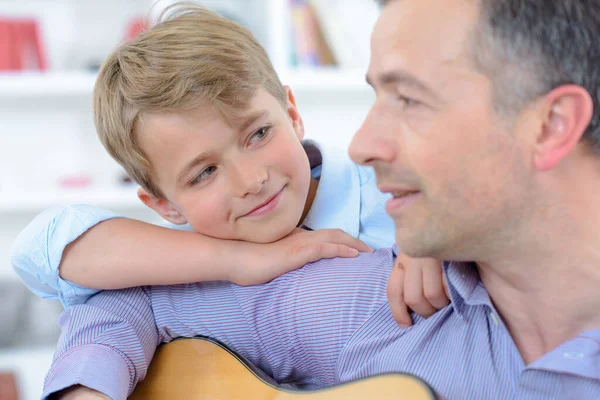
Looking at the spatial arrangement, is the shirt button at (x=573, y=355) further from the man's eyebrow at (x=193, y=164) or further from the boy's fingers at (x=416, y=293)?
the man's eyebrow at (x=193, y=164)

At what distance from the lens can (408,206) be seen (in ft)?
3.10

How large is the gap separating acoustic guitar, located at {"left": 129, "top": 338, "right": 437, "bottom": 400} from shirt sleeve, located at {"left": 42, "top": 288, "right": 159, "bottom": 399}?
4 centimetres

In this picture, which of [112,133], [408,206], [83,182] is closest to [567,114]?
[408,206]

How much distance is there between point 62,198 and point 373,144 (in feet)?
7.59

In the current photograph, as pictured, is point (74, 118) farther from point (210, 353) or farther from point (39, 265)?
point (210, 353)

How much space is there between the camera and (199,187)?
131cm

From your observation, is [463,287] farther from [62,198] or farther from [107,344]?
[62,198]

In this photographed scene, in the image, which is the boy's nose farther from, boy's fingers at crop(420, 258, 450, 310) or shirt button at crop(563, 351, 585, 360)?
shirt button at crop(563, 351, 585, 360)

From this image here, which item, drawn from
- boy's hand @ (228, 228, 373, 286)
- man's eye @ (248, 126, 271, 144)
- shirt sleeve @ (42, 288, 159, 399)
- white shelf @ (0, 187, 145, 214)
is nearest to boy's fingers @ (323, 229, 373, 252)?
boy's hand @ (228, 228, 373, 286)

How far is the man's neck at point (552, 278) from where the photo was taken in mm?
914

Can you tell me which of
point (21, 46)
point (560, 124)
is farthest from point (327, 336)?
point (21, 46)

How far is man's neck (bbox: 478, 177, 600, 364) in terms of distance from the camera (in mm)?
914

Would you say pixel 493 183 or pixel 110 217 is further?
pixel 110 217

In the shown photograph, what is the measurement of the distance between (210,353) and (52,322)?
2.17 m
